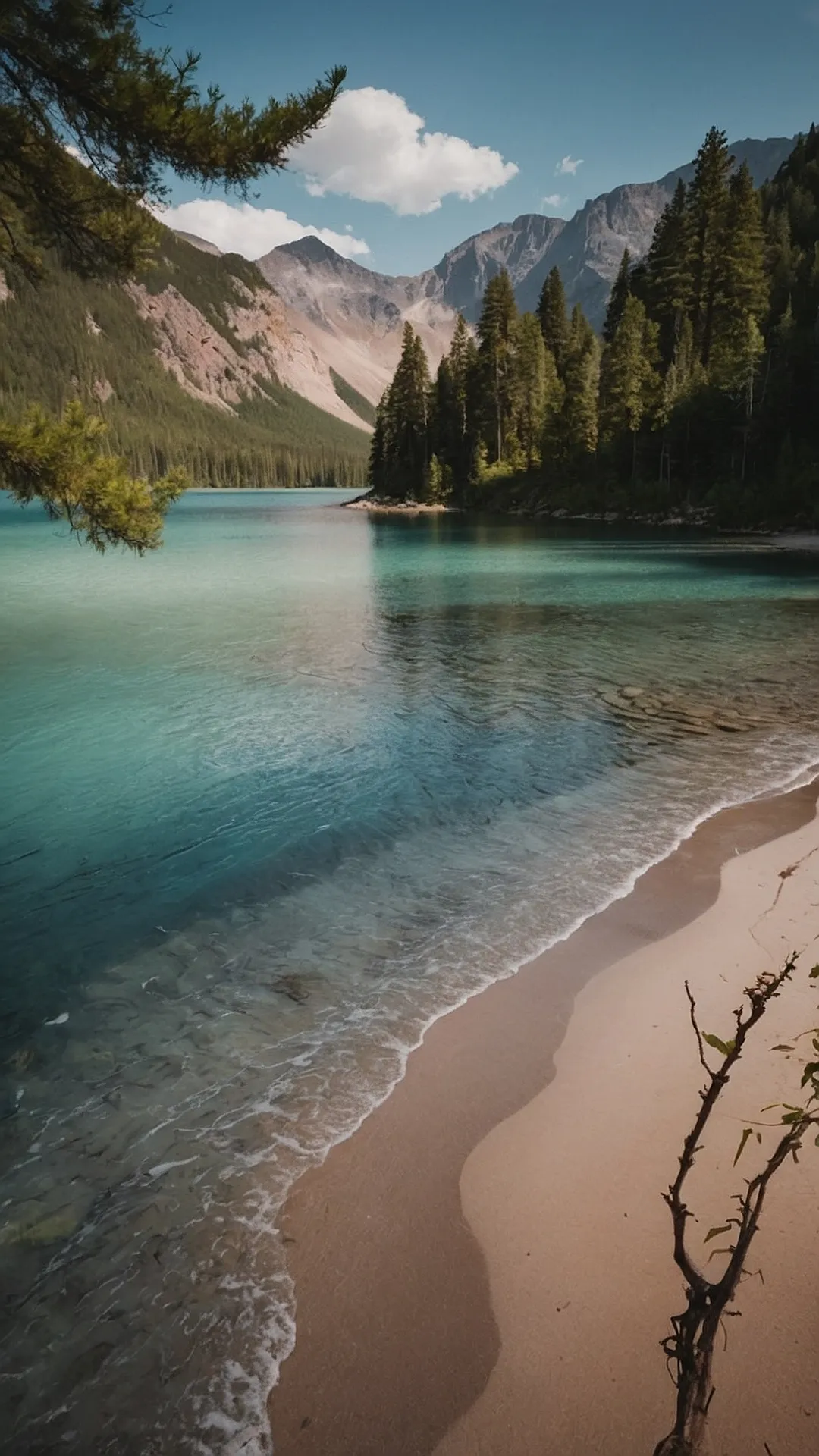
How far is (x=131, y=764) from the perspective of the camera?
11.4m

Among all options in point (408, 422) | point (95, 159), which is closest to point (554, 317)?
point (408, 422)

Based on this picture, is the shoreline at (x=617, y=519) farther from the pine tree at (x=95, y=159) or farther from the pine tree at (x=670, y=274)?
the pine tree at (x=95, y=159)

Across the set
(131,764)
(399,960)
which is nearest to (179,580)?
(131,764)

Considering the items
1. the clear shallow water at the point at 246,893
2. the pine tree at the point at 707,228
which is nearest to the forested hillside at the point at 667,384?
the pine tree at the point at 707,228

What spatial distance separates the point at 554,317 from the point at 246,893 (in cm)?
9162

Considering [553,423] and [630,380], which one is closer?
[630,380]

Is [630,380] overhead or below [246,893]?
overhead

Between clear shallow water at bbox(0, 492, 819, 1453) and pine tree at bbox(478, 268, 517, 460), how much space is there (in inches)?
2553

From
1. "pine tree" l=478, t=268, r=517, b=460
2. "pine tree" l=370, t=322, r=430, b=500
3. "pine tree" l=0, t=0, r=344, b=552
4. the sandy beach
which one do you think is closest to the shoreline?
"pine tree" l=370, t=322, r=430, b=500

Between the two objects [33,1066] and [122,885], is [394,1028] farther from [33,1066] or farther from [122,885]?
[122,885]

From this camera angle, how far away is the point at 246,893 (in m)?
7.58

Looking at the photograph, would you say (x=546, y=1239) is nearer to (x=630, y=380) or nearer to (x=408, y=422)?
(x=630, y=380)

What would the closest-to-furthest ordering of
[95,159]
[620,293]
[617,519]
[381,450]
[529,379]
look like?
[95,159] → [617,519] → [529,379] → [620,293] → [381,450]

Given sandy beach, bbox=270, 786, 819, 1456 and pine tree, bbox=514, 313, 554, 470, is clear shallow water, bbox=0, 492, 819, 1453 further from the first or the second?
pine tree, bbox=514, 313, 554, 470
